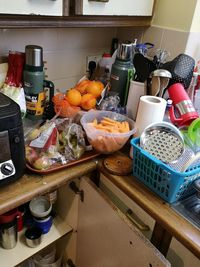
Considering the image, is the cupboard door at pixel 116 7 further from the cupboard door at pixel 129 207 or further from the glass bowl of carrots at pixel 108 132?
the cupboard door at pixel 129 207

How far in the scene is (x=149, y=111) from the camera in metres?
0.76

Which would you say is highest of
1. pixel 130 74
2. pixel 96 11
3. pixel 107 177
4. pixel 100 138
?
pixel 96 11

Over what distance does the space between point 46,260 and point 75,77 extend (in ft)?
3.00

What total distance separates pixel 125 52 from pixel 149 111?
33 centimetres

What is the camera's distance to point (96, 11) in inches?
33.4

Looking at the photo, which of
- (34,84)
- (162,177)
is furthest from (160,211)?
(34,84)

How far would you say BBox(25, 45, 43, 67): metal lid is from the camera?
873 mm

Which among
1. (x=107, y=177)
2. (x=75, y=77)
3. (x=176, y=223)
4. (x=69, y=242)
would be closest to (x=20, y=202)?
(x=107, y=177)

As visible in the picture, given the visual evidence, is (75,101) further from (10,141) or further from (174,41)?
(174,41)

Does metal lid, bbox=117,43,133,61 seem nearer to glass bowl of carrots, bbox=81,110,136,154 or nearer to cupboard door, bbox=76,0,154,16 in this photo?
cupboard door, bbox=76,0,154,16

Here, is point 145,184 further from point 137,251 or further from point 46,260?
point 46,260

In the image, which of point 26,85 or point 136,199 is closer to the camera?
point 136,199

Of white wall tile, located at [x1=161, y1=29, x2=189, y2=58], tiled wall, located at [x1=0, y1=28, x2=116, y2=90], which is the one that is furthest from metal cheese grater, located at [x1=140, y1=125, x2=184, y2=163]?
tiled wall, located at [x1=0, y1=28, x2=116, y2=90]

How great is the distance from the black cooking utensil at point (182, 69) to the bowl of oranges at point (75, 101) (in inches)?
11.8
